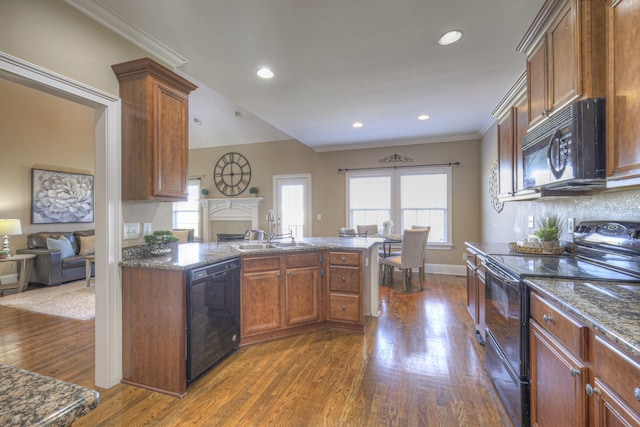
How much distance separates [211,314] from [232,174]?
17.9 feet

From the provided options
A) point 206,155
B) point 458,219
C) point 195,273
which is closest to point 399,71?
point 195,273

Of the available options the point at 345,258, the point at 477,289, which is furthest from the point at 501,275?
the point at 345,258

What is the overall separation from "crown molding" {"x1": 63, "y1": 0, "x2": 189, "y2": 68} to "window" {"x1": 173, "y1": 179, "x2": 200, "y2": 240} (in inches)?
206

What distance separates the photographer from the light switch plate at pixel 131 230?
2217 millimetres

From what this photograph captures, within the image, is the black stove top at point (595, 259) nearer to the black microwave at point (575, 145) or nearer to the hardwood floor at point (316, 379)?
the black microwave at point (575, 145)

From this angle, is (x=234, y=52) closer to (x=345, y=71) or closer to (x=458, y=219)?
(x=345, y=71)

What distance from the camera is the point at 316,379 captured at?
2.18 m

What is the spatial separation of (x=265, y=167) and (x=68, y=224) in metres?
4.12

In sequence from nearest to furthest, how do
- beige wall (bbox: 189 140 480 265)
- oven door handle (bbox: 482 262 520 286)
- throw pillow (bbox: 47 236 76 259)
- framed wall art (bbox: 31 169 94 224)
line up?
oven door handle (bbox: 482 262 520 286) < throw pillow (bbox: 47 236 76 259) < framed wall art (bbox: 31 169 94 224) < beige wall (bbox: 189 140 480 265)

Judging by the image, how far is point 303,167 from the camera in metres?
6.64

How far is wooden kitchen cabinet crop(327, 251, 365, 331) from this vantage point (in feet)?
9.70

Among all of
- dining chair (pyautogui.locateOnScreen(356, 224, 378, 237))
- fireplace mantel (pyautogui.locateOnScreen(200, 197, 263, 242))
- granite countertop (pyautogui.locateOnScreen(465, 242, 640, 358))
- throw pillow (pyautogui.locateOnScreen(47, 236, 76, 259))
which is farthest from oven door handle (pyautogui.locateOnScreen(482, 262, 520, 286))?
throw pillow (pyautogui.locateOnScreen(47, 236, 76, 259))

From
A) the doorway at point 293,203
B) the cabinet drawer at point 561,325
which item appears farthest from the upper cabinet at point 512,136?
the doorway at point 293,203

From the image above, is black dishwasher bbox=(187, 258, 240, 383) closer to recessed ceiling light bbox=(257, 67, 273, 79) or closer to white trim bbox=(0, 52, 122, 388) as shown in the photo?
white trim bbox=(0, 52, 122, 388)
